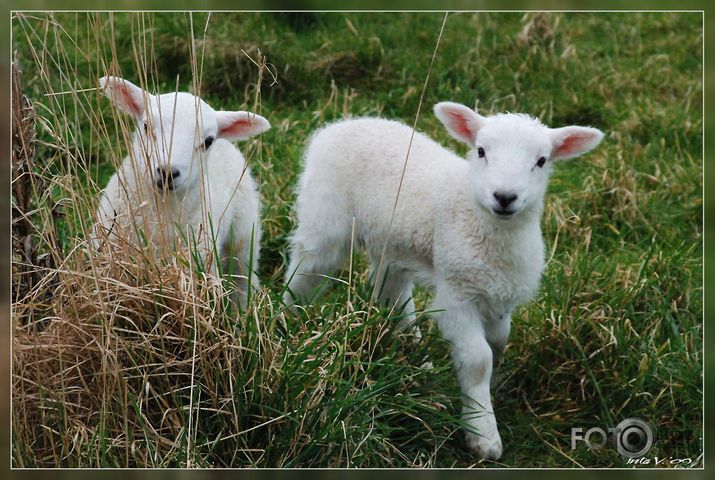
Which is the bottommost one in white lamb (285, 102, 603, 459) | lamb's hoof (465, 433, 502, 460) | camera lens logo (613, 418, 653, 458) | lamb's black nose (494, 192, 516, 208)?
lamb's hoof (465, 433, 502, 460)

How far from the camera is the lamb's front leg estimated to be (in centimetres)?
468

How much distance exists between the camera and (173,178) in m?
4.43

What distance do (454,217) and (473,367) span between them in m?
0.70

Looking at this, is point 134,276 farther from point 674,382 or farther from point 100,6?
point 674,382

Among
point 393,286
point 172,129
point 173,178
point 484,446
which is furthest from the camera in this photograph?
point 393,286

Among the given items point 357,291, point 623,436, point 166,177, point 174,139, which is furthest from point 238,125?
point 623,436

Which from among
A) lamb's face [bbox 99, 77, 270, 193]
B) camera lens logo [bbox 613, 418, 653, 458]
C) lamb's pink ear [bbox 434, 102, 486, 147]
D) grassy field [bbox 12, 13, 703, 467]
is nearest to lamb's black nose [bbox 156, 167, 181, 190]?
lamb's face [bbox 99, 77, 270, 193]

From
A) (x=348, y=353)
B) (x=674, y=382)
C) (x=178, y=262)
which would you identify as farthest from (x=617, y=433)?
(x=178, y=262)

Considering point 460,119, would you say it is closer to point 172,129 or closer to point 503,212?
point 503,212

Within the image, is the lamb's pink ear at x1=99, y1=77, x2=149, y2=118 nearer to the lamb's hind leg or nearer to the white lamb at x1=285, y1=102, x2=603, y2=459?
the white lamb at x1=285, y1=102, x2=603, y2=459

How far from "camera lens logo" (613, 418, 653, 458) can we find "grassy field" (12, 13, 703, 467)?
7 cm

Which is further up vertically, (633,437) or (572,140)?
(572,140)

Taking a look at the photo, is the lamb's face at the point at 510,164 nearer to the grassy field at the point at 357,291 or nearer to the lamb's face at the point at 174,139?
the grassy field at the point at 357,291

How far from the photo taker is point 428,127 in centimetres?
732
